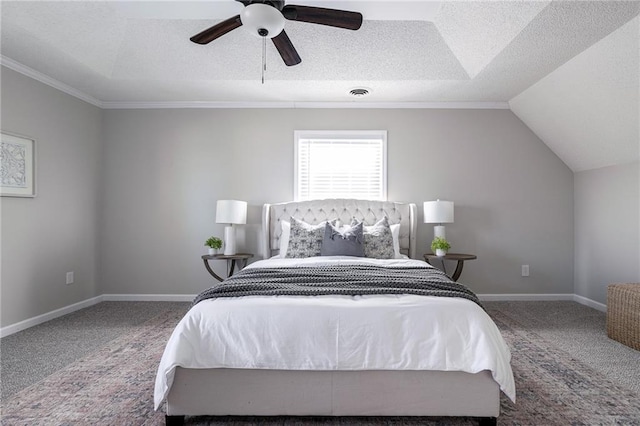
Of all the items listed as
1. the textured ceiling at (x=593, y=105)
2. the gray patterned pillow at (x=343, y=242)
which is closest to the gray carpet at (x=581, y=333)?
the textured ceiling at (x=593, y=105)

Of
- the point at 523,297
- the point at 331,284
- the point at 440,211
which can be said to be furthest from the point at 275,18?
the point at 523,297

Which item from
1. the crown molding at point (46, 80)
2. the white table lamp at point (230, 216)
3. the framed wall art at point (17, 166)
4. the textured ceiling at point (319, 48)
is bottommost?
the white table lamp at point (230, 216)

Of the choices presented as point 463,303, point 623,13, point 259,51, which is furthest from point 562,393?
point 259,51

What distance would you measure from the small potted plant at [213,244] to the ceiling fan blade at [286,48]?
7.25 ft

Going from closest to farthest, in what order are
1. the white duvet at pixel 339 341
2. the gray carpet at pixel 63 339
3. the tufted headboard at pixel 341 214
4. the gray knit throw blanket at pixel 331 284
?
the white duvet at pixel 339 341 → the gray knit throw blanket at pixel 331 284 → the gray carpet at pixel 63 339 → the tufted headboard at pixel 341 214

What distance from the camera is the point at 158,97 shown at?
14.5ft

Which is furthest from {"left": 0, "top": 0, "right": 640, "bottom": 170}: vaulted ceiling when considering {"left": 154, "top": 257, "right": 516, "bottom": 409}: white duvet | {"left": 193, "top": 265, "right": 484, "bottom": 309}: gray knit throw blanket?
{"left": 154, "top": 257, "right": 516, "bottom": 409}: white duvet

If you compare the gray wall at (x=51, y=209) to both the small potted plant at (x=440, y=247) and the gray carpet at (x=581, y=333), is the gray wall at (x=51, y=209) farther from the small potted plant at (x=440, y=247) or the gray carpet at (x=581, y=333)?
the gray carpet at (x=581, y=333)

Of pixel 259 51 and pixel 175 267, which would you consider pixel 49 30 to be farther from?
pixel 175 267

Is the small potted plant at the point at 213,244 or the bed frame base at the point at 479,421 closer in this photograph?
the bed frame base at the point at 479,421

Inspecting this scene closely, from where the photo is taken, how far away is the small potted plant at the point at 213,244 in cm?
416

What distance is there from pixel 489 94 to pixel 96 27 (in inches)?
163

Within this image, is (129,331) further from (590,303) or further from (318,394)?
(590,303)

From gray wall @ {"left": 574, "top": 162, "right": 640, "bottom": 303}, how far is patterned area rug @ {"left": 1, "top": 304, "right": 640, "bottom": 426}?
1688mm
